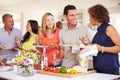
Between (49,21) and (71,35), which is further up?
(49,21)

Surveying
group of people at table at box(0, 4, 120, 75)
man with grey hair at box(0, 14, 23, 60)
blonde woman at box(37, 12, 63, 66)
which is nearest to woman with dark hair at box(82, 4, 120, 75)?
group of people at table at box(0, 4, 120, 75)

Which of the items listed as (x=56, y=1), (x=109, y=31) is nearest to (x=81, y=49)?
(x=109, y=31)

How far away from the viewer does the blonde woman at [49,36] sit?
2338mm

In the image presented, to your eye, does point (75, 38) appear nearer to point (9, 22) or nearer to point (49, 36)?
Answer: point (49, 36)

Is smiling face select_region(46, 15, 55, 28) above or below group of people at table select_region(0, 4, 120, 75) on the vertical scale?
above

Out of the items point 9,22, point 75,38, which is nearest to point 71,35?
point 75,38

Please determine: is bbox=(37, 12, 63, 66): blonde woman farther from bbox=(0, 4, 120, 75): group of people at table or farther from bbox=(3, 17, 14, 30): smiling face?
bbox=(3, 17, 14, 30): smiling face

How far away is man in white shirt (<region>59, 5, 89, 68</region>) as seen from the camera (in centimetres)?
235

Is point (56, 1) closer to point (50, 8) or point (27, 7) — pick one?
point (50, 8)

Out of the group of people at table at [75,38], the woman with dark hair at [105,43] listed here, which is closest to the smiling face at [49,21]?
the group of people at table at [75,38]

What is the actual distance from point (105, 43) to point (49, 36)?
69 cm

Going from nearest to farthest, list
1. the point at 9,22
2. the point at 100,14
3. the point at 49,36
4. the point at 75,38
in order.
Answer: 1. the point at 100,14
2. the point at 75,38
3. the point at 49,36
4. the point at 9,22

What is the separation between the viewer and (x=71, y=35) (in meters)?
2.37

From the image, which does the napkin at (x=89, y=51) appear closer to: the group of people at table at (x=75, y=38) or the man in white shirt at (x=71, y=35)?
the group of people at table at (x=75, y=38)
